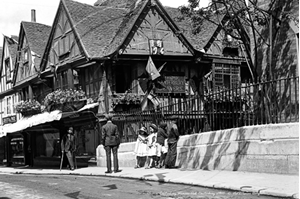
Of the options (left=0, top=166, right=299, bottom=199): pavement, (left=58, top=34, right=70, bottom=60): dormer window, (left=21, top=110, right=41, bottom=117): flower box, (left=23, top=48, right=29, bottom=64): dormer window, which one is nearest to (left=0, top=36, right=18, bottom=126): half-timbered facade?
(left=23, top=48, right=29, bottom=64): dormer window

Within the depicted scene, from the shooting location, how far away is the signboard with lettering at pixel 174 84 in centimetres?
2469

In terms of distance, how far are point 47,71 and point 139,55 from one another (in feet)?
23.4

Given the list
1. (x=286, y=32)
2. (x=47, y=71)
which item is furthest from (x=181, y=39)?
(x=286, y=32)

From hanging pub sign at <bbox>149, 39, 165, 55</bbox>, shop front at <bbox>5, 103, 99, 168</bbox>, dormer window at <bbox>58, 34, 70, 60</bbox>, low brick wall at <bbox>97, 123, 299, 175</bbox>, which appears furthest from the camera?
dormer window at <bbox>58, 34, 70, 60</bbox>

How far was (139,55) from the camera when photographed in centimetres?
2403

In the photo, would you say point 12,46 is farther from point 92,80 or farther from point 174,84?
point 174,84

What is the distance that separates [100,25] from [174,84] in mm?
5556

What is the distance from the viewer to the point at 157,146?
1611 centimetres

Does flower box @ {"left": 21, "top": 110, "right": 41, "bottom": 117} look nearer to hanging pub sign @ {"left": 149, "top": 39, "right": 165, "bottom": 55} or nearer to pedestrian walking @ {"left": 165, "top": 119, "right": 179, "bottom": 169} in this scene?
hanging pub sign @ {"left": 149, "top": 39, "right": 165, "bottom": 55}

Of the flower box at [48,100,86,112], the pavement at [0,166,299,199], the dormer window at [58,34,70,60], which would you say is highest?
the dormer window at [58,34,70,60]

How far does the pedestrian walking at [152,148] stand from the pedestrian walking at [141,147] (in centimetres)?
32

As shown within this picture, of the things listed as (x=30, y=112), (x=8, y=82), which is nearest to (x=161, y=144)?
(x=30, y=112)

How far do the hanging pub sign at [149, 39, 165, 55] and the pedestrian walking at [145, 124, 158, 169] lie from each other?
795cm

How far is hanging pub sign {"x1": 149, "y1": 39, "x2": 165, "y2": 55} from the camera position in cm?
2414
